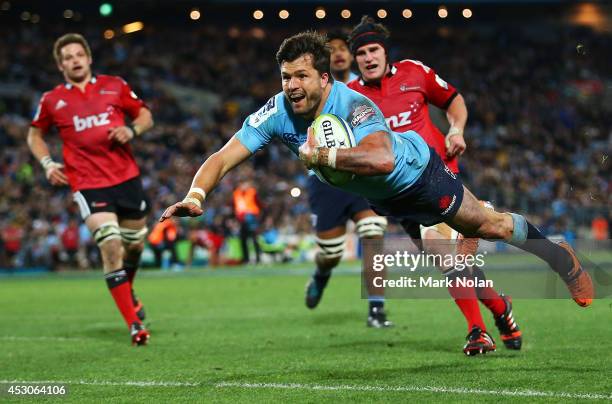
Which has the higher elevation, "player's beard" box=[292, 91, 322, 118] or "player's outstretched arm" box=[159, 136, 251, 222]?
"player's beard" box=[292, 91, 322, 118]

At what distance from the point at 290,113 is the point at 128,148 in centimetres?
377

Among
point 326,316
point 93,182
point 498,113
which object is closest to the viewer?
point 93,182

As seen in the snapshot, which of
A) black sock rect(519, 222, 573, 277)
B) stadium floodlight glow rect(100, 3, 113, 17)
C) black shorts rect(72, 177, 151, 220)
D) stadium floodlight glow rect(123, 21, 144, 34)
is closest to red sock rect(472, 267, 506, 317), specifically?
black sock rect(519, 222, 573, 277)

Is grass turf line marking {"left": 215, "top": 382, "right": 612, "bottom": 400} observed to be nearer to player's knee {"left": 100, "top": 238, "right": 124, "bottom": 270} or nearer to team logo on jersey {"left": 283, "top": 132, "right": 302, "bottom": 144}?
team logo on jersey {"left": 283, "top": 132, "right": 302, "bottom": 144}

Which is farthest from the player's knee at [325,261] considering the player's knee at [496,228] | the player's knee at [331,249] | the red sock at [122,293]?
the player's knee at [496,228]

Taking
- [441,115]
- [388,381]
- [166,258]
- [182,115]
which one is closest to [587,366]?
[388,381]

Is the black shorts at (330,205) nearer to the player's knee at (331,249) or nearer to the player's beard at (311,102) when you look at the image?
the player's knee at (331,249)

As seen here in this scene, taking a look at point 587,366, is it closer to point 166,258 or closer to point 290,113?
point 290,113

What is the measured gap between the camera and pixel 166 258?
26.0 m

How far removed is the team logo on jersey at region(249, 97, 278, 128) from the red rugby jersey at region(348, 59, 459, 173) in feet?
5.47

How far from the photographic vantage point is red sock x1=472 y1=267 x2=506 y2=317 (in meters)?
7.65

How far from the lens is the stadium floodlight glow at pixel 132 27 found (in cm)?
3944

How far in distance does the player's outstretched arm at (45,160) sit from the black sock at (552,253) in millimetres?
4585

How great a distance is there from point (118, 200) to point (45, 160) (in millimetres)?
836
